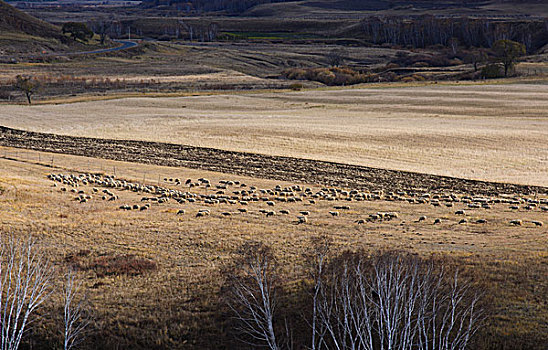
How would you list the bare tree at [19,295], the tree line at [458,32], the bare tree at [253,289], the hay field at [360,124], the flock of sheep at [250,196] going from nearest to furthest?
the bare tree at [19,295]
the bare tree at [253,289]
the flock of sheep at [250,196]
the hay field at [360,124]
the tree line at [458,32]

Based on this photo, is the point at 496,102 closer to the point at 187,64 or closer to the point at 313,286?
the point at 313,286

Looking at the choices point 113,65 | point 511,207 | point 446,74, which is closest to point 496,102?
point 446,74

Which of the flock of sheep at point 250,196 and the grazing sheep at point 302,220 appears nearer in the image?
the grazing sheep at point 302,220

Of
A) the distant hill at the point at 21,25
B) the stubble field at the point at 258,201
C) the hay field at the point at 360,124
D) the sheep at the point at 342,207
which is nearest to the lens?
the stubble field at the point at 258,201

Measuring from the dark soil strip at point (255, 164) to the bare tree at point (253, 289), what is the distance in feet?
57.7

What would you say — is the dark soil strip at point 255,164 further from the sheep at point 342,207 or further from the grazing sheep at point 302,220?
the grazing sheep at point 302,220

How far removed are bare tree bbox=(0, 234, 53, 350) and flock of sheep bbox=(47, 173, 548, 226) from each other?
11.2 m

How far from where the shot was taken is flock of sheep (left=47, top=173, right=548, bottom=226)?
99.5 ft

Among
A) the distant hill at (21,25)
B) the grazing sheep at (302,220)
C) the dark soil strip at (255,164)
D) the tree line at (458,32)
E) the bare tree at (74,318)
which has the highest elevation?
the distant hill at (21,25)

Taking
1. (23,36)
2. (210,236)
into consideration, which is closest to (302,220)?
(210,236)

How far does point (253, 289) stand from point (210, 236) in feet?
26.4

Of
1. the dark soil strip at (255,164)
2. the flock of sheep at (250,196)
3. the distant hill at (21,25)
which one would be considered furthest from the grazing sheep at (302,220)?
the distant hill at (21,25)

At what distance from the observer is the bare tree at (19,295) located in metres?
13.9

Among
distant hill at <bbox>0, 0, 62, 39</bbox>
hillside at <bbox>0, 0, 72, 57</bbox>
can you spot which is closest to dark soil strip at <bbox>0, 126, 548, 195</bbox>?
hillside at <bbox>0, 0, 72, 57</bbox>
